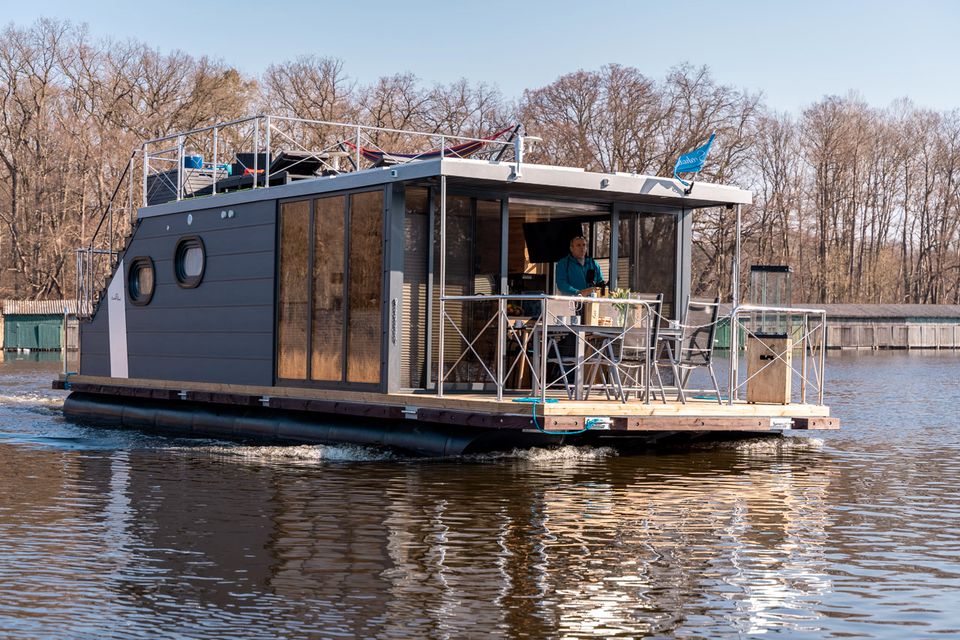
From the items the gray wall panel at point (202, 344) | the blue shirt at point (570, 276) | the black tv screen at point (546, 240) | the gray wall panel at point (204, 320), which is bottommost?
the gray wall panel at point (202, 344)

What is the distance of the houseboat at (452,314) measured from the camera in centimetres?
1280

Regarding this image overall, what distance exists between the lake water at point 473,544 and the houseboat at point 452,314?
63cm

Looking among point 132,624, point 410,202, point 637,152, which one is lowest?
point 132,624

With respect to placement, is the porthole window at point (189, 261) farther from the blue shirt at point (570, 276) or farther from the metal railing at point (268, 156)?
the blue shirt at point (570, 276)

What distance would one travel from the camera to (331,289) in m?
14.3

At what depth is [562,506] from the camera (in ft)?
34.1

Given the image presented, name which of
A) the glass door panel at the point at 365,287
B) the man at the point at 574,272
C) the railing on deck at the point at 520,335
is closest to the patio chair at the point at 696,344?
the railing on deck at the point at 520,335

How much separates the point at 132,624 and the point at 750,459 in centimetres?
921

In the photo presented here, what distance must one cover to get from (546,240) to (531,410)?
3817 mm

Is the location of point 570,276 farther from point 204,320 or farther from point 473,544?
point 473,544

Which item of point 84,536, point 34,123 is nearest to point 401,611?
point 84,536

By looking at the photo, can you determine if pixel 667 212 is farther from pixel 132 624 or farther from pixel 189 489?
pixel 132 624

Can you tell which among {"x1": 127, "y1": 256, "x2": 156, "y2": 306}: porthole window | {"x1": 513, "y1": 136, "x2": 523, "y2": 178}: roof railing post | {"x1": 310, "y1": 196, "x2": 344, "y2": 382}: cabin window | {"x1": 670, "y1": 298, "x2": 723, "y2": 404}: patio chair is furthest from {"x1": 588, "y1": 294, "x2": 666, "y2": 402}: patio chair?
{"x1": 127, "y1": 256, "x2": 156, "y2": 306}: porthole window

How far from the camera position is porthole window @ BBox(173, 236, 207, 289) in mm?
16562
